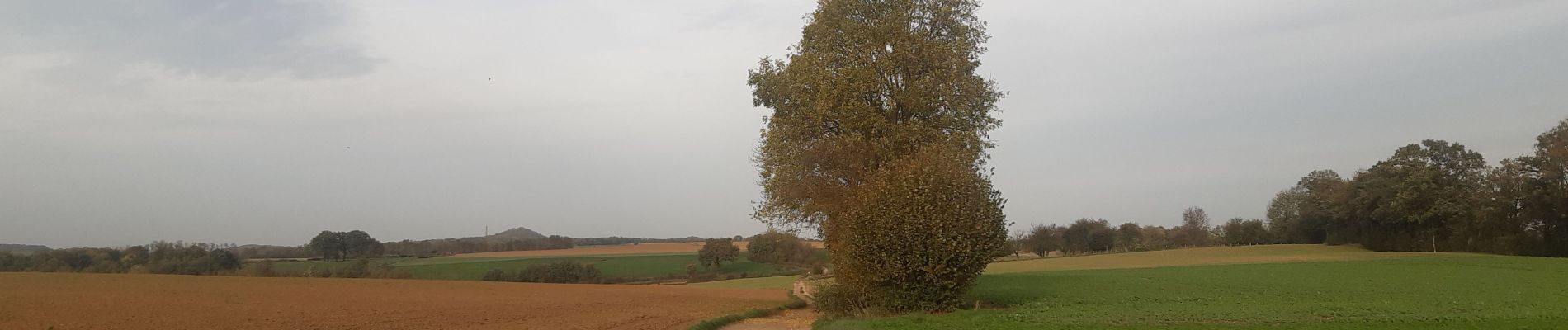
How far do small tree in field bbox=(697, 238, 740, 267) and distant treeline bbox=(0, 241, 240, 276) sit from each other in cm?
3759

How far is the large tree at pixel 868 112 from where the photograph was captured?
23.9 meters

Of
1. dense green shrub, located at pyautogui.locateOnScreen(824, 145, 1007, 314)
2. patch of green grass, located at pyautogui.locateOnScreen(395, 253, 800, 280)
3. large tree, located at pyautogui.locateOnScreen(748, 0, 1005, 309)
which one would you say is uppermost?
large tree, located at pyautogui.locateOnScreen(748, 0, 1005, 309)

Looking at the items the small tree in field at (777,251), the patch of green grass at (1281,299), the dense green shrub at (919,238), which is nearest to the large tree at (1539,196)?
the patch of green grass at (1281,299)

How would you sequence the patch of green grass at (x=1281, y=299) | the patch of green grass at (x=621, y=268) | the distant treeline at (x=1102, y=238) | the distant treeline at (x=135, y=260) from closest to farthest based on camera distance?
the patch of green grass at (x=1281, y=299), the distant treeline at (x=135, y=260), the patch of green grass at (x=621, y=268), the distant treeline at (x=1102, y=238)

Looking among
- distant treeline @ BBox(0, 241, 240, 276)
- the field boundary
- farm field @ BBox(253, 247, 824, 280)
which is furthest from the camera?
farm field @ BBox(253, 247, 824, 280)

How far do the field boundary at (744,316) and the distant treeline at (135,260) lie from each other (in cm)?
3845


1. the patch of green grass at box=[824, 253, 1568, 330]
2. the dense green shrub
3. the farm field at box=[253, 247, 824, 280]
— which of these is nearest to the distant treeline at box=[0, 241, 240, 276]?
the farm field at box=[253, 247, 824, 280]

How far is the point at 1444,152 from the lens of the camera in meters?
59.6

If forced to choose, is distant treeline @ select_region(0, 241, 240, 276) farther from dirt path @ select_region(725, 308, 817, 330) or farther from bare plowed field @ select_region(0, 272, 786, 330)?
dirt path @ select_region(725, 308, 817, 330)

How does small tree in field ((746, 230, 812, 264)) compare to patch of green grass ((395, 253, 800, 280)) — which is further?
patch of green grass ((395, 253, 800, 280))

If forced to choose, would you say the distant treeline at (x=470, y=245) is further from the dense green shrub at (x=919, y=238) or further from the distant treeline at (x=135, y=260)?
the dense green shrub at (x=919, y=238)

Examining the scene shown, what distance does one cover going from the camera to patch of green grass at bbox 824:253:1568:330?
652 inches

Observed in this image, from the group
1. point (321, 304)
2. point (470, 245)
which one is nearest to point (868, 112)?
point (321, 304)

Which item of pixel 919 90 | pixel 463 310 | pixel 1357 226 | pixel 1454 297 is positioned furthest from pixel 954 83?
pixel 1357 226
